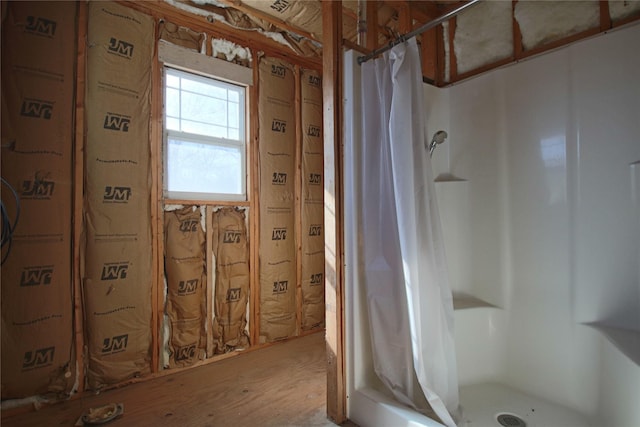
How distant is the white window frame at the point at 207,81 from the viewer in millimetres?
2416

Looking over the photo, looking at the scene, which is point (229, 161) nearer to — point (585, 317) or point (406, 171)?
point (406, 171)

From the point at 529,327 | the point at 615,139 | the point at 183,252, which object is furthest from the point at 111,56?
the point at 529,327

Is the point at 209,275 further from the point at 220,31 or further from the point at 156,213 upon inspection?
the point at 220,31

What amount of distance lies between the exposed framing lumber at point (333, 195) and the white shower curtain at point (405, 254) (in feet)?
0.50

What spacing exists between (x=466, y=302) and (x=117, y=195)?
242 centimetres

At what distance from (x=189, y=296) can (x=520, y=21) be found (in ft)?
9.59

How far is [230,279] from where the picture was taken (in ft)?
8.73

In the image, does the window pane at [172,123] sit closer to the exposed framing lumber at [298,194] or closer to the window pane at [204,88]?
the window pane at [204,88]

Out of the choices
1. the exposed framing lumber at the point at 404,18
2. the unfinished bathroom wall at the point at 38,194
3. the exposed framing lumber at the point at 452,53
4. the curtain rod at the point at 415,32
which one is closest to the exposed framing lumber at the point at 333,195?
the curtain rod at the point at 415,32

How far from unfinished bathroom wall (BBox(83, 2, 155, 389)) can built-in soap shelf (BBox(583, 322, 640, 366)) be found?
8.73ft

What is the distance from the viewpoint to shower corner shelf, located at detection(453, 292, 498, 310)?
2.13 meters

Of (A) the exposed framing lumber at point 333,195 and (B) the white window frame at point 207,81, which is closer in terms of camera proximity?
(A) the exposed framing lumber at point 333,195

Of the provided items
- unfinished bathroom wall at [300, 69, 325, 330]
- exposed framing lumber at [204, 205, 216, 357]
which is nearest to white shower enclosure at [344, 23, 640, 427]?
unfinished bathroom wall at [300, 69, 325, 330]

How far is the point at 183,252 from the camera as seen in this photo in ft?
8.04
